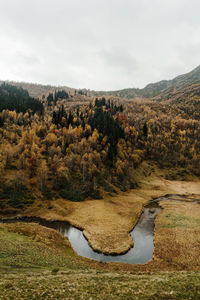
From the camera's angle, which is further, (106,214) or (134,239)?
(106,214)

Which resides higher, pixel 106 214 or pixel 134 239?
pixel 106 214

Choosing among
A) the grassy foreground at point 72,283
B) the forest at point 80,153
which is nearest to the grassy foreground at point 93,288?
the grassy foreground at point 72,283

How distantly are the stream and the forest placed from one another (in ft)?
65.1

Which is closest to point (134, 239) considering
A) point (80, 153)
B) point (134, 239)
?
point (134, 239)

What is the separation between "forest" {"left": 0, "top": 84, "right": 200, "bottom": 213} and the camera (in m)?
76.4

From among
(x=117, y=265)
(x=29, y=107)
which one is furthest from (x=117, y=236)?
(x=29, y=107)

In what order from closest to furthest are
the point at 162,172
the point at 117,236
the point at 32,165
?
the point at 117,236
the point at 32,165
the point at 162,172

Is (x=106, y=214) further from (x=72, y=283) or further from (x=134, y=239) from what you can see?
(x=72, y=283)

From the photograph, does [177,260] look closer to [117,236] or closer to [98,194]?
[117,236]

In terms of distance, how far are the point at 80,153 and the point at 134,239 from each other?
69.5m

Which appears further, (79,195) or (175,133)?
(175,133)

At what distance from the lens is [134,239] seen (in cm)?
4734

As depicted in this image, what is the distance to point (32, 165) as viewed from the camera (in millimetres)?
87125

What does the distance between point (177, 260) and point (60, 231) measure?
106ft
